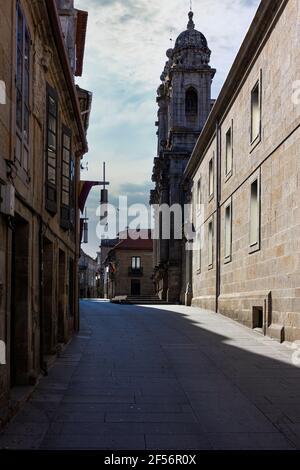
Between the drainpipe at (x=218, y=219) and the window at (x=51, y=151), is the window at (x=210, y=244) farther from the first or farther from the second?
the window at (x=51, y=151)

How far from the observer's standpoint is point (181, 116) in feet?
139

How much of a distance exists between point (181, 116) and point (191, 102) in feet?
5.80

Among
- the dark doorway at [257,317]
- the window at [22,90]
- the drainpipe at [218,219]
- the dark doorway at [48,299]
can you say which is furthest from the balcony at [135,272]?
the window at [22,90]

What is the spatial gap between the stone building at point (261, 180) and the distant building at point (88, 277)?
215ft

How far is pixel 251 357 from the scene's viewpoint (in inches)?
483

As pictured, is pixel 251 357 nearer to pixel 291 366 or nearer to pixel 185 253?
pixel 291 366

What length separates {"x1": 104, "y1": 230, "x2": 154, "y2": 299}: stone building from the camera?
71500mm

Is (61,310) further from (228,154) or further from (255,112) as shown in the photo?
(228,154)

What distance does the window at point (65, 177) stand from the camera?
1355 cm

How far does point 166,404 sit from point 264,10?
11248 millimetres

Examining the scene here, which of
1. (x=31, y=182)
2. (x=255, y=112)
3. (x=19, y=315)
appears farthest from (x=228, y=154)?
(x=19, y=315)

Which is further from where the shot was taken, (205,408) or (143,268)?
(143,268)

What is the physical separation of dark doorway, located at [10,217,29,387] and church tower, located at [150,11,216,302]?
3155cm
